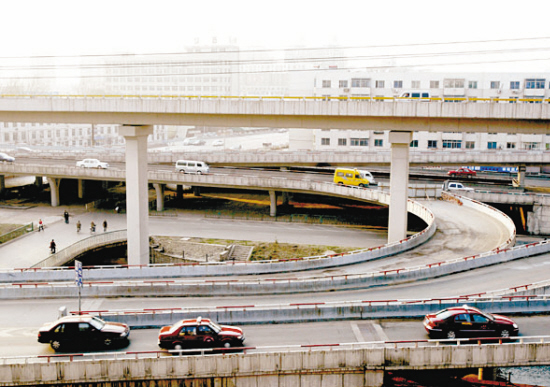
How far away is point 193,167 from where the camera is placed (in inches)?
2245

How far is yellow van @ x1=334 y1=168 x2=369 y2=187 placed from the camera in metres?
50.7

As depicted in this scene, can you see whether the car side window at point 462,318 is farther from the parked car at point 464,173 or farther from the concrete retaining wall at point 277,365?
the parked car at point 464,173

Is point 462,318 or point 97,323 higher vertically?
point 462,318

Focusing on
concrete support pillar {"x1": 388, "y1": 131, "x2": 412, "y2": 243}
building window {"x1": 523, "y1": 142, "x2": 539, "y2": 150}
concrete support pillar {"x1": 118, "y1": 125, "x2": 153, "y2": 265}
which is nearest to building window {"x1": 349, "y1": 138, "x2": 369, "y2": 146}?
building window {"x1": 523, "y1": 142, "x2": 539, "y2": 150}

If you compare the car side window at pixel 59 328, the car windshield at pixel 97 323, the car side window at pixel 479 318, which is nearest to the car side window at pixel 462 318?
the car side window at pixel 479 318

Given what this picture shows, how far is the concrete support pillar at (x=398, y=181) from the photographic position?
35750mm

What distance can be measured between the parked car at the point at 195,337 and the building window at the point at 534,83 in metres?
68.7

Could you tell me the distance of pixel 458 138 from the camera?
75500mm

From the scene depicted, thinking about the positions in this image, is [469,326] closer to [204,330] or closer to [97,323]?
[204,330]

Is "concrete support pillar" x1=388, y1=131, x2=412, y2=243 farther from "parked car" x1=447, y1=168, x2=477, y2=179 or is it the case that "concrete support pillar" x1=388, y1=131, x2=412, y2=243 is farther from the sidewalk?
"parked car" x1=447, y1=168, x2=477, y2=179

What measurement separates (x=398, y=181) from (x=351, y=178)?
14.9 meters

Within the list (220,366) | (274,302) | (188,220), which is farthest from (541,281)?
(188,220)

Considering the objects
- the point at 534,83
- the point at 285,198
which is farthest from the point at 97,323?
the point at 534,83

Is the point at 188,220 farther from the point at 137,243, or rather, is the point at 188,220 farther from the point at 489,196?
the point at 489,196
